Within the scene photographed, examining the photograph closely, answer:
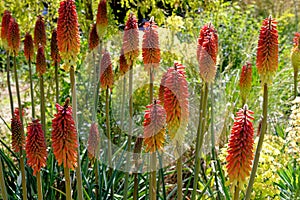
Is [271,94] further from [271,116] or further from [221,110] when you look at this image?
[221,110]

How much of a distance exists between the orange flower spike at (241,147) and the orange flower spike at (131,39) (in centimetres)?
109

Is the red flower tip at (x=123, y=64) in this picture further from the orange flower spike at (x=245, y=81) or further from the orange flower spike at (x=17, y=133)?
the orange flower spike at (x=17, y=133)

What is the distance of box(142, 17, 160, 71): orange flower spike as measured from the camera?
265 cm

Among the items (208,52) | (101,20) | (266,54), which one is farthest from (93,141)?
(266,54)

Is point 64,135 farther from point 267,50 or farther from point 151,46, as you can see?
point 267,50

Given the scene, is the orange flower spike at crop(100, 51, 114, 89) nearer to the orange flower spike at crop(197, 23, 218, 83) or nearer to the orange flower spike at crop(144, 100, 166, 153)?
the orange flower spike at crop(197, 23, 218, 83)

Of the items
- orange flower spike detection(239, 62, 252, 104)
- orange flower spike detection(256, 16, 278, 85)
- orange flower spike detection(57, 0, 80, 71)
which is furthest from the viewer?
orange flower spike detection(239, 62, 252, 104)

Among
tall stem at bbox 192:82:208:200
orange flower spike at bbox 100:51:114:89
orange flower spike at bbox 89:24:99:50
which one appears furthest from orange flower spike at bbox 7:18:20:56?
tall stem at bbox 192:82:208:200

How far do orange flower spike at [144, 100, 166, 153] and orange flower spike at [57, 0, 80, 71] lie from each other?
0.62 metres

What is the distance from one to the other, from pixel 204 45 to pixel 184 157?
3154 millimetres

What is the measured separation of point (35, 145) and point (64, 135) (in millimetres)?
225

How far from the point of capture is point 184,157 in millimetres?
5508

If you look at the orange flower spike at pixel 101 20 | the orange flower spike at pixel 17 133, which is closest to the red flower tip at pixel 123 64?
the orange flower spike at pixel 101 20

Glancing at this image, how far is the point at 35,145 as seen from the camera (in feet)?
7.24
